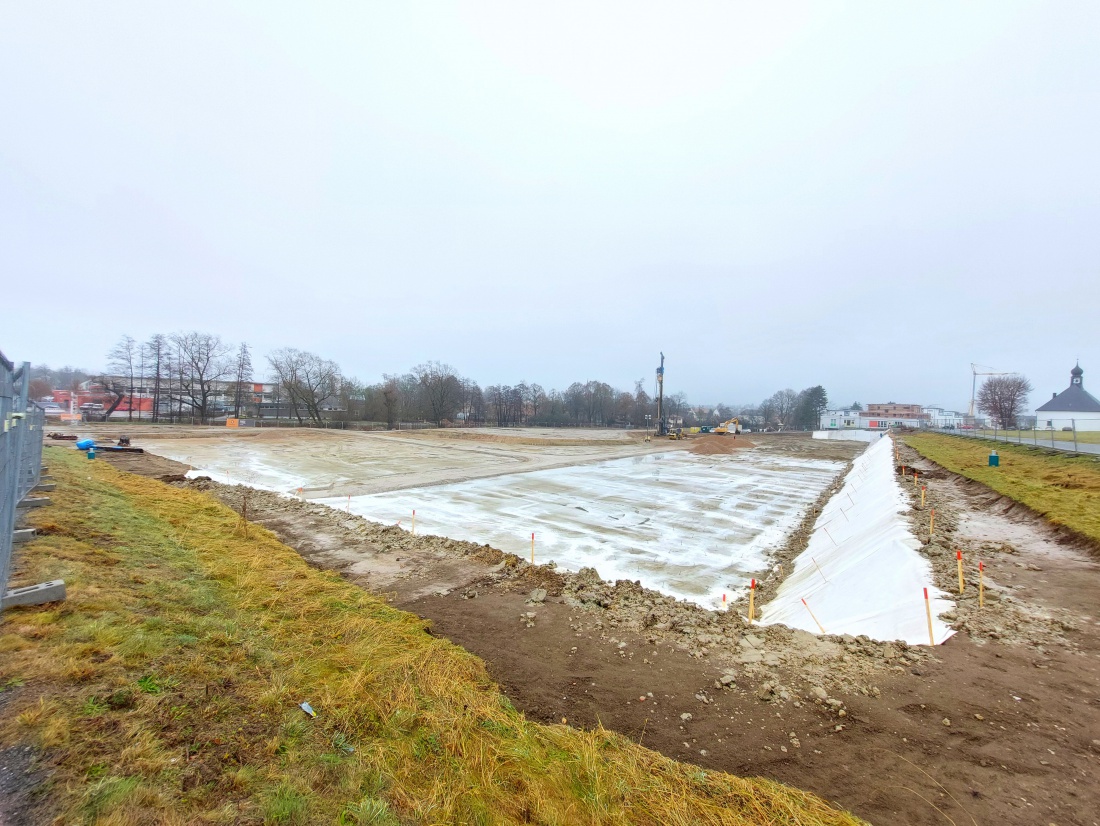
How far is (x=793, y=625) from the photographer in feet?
25.3

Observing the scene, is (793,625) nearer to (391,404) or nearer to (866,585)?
(866,585)

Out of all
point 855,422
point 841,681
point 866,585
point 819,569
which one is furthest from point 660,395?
point 855,422

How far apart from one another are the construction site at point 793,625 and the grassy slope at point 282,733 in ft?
3.33

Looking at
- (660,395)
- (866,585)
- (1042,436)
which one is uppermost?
(660,395)

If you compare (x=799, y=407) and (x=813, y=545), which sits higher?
(x=799, y=407)

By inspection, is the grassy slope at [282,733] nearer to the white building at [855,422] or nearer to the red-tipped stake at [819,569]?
the red-tipped stake at [819,569]

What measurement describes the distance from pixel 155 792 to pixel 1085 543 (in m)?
14.6

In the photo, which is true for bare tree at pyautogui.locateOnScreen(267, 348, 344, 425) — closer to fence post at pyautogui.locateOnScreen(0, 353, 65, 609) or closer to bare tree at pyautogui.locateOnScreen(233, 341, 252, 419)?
bare tree at pyautogui.locateOnScreen(233, 341, 252, 419)

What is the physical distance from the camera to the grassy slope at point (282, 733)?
2.61m

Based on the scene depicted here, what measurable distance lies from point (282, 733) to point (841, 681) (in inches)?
223

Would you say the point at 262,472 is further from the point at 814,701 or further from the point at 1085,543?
the point at 1085,543

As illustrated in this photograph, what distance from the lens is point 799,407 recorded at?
133m

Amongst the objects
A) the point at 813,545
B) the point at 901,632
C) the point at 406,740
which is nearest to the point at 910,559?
the point at 901,632

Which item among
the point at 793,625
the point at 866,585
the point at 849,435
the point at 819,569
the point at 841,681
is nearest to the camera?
the point at 841,681
